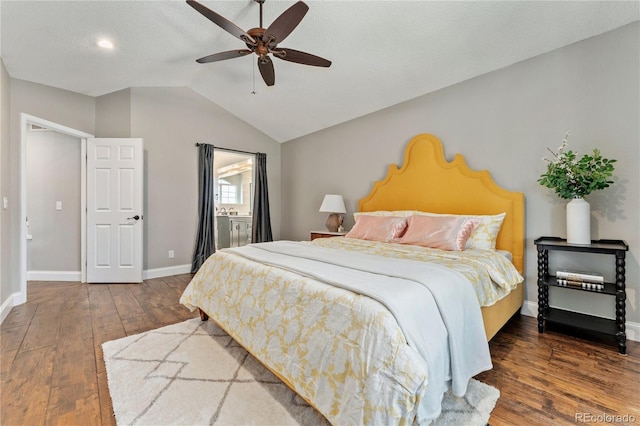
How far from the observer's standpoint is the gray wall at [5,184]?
282 centimetres

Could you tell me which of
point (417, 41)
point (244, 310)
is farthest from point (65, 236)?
point (417, 41)

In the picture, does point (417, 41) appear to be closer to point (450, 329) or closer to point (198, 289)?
point (450, 329)

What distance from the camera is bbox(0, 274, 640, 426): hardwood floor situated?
1483 millimetres

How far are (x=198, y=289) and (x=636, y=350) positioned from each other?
345 cm

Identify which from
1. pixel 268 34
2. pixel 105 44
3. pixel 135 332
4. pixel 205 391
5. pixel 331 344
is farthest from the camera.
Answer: pixel 105 44

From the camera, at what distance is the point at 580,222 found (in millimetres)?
2316

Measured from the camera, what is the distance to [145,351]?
210 cm

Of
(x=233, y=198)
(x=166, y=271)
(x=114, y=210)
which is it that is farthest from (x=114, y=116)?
(x=233, y=198)

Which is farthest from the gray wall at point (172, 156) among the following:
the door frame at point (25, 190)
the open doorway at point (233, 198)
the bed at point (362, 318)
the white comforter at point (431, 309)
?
the white comforter at point (431, 309)

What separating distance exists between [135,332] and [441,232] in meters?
2.83

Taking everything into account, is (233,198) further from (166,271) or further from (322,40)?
(322,40)

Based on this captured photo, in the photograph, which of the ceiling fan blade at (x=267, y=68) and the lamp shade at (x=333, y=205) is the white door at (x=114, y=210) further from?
the lamp shade at (x=333, y=205)
